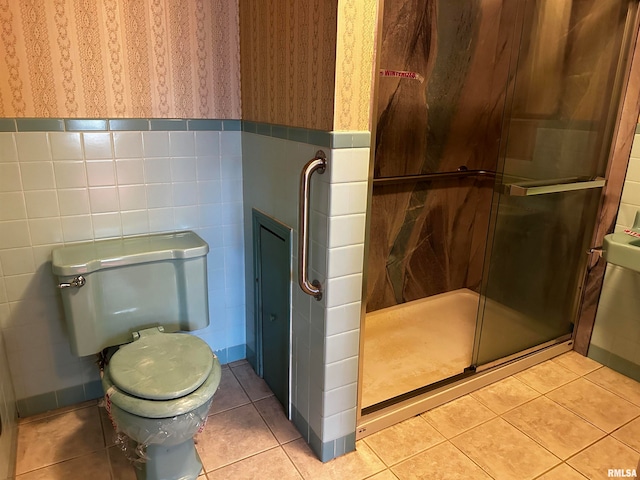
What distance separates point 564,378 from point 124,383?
199 cm

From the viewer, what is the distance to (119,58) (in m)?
1.67

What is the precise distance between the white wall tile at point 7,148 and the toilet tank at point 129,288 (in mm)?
363

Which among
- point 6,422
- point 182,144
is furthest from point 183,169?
point 6,422

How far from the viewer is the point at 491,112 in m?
2.75

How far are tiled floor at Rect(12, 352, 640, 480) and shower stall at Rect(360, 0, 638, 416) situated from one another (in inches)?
6.9

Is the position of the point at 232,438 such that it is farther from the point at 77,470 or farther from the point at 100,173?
the point at 100,173

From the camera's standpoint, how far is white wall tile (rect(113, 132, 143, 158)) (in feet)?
5.72

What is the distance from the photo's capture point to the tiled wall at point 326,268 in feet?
4.59

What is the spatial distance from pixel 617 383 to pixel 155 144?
2.39 m

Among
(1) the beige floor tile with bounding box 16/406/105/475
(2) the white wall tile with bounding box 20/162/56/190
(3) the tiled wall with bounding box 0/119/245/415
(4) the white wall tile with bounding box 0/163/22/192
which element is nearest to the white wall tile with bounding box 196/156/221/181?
(3) the tiled wall with bounding box 0/119/245/415

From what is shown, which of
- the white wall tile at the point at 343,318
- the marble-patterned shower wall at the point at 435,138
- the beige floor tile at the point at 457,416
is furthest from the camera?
the marble-patterned shower wall at the point at 435,138

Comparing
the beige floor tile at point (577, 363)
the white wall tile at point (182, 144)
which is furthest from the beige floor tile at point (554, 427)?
the white wall tile at point (182, 144)

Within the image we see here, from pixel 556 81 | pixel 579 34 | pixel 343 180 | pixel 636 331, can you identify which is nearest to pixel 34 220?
pixel 343 180

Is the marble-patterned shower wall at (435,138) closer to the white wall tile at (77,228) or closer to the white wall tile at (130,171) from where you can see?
the white wall tile at (130,171)
